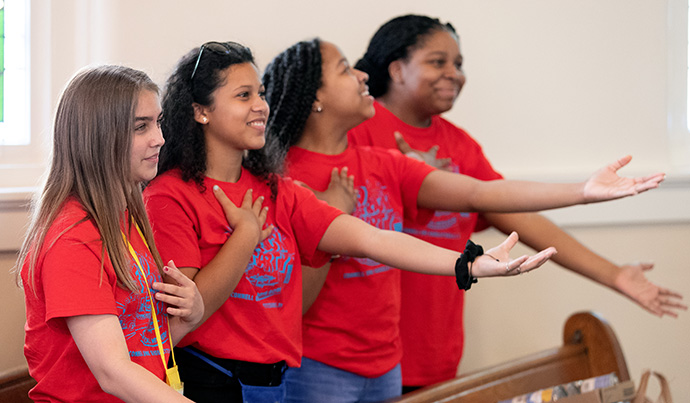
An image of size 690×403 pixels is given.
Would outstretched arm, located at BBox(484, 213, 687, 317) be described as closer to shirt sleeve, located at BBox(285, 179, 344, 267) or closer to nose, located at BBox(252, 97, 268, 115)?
shirt sleeve, located at BBox(285, 179, 344, 267)

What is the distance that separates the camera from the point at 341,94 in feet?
7.10

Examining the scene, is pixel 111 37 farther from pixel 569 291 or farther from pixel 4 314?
pixel 569 291

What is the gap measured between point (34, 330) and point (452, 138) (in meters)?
1.48

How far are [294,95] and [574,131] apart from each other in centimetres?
145

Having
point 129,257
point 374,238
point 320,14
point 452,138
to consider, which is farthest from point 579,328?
point 129,257

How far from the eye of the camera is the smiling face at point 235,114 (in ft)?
5.98

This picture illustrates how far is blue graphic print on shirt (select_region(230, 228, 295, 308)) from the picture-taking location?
70.6 inches

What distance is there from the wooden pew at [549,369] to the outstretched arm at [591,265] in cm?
14

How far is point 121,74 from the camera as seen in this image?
61.4 inches

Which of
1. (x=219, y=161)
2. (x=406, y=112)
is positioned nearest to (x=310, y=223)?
(x=219, y=161)

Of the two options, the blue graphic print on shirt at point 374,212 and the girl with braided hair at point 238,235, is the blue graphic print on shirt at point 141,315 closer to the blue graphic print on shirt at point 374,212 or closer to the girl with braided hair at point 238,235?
the girl with braided hair at point 238,235

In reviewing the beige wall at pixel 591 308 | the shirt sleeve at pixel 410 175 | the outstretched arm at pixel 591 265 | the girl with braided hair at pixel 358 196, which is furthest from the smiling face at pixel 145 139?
the beige wall at pixel 591 308

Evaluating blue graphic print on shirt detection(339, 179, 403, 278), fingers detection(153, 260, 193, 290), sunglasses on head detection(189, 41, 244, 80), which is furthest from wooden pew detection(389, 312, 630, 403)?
sunglasses on head detection(189, 41, 244, 80)

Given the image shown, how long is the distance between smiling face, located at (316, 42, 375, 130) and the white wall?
69 cm
